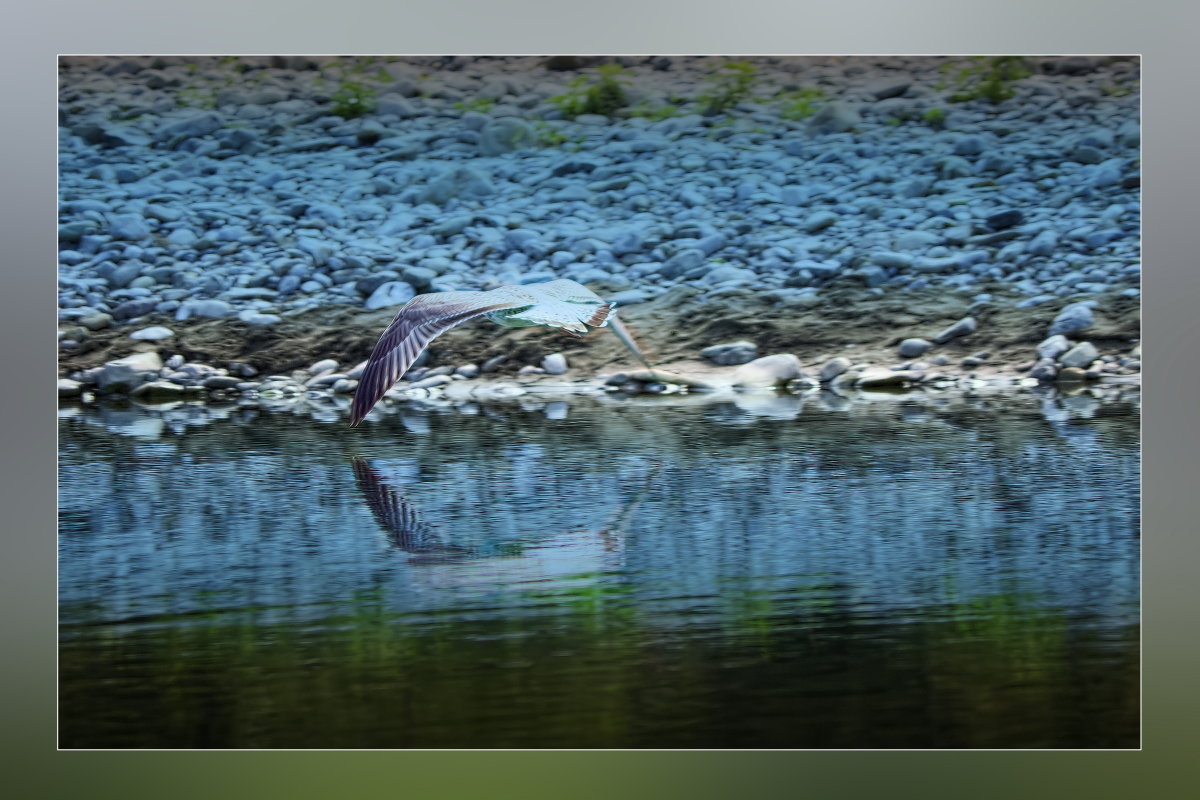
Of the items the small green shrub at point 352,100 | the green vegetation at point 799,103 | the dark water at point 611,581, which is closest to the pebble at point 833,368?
the dark water at point 611,581

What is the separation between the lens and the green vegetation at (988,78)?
12.8ft

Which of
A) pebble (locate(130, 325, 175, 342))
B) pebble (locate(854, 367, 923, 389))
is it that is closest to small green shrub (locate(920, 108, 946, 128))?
pebble (locate(854, 367, 923, 389))

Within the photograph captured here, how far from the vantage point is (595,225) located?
4.41 m

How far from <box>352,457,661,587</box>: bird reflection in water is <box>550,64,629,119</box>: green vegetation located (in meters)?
1.32

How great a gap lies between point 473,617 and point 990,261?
91.2 inches

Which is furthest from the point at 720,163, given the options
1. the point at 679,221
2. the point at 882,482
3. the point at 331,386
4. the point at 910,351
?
the point at 331,386

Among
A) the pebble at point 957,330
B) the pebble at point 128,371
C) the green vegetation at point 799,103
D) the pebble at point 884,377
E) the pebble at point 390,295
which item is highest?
the green vegetation at point 799,103

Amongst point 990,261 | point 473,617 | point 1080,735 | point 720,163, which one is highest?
point 720,163

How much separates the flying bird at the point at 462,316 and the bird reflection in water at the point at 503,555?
47cm

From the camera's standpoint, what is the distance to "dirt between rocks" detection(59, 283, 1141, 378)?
171 inches

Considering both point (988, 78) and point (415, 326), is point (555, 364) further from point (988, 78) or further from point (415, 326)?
point (988, 78)

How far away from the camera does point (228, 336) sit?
4.46 metres

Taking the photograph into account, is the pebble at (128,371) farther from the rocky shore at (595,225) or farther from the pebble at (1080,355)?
the pebble at (1080,355)
